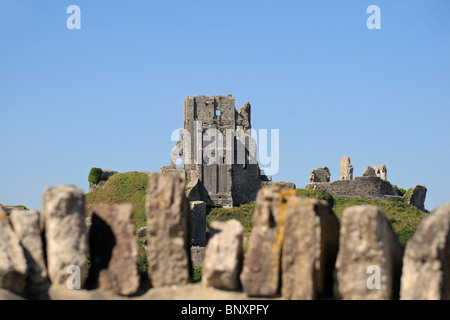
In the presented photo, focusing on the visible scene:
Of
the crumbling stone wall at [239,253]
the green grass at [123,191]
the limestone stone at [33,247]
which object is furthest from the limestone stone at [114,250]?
the green grass at [123,191]

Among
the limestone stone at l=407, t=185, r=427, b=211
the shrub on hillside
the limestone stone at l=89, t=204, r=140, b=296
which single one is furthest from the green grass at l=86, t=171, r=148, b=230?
the limestone stone at l=89, t=204, r=140, b=296

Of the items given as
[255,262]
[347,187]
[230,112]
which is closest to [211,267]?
[255,262]

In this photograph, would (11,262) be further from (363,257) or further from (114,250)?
(363,257)

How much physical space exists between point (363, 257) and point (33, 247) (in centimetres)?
583

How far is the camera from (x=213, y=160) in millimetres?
73500

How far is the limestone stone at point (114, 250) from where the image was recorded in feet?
52.3

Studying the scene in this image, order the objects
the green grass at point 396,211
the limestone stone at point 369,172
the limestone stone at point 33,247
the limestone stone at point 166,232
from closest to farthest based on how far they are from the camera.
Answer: the limestone stone at point 33,247 < the limestone stone at point 166,232 < the green grass at point 396,211 < the limestone stone at point 369,172

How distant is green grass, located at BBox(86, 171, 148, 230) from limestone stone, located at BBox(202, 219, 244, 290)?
49737 mm

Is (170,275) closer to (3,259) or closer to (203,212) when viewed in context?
(3,259)

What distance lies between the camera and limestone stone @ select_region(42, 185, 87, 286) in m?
15.8

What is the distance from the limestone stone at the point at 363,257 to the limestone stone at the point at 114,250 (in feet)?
12.1

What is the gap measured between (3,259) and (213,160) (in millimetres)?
58305

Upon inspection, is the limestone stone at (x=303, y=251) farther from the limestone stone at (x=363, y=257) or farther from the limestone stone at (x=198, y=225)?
the limestone stone at (x=198, y=225)

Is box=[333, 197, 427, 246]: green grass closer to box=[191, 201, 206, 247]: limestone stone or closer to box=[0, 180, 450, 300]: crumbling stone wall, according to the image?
box=[191, 201, 206, 247]: limestone stone
